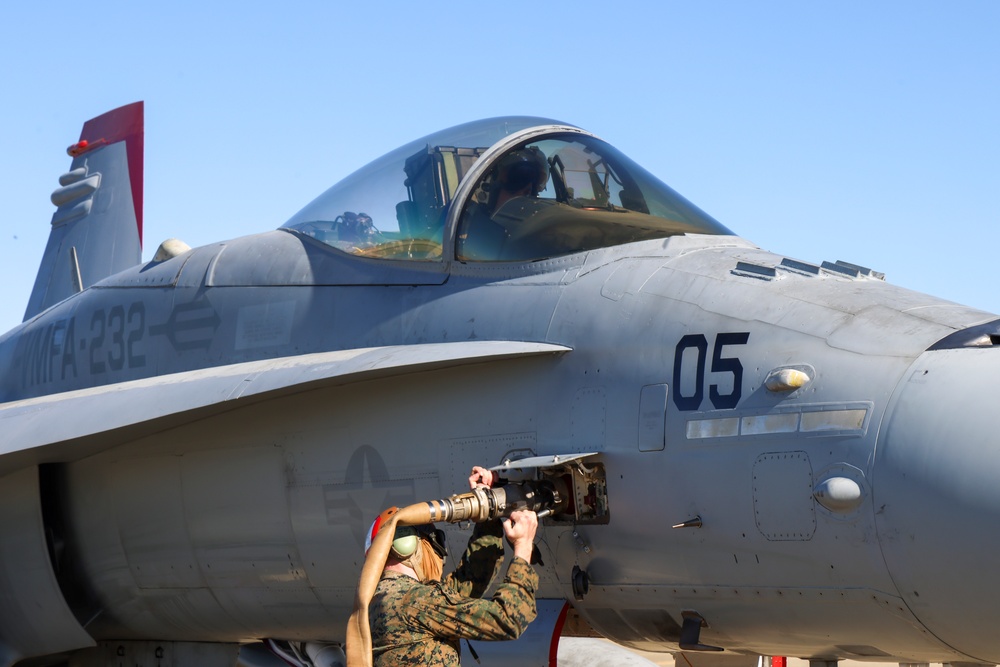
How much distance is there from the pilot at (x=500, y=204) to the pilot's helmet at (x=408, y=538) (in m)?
1.88

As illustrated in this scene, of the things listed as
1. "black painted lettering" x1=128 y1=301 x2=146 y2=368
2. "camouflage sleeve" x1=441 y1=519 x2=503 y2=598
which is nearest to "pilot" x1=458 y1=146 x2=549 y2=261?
"camouflage sleeve" x1=441 y1=519 x2=503 y2=598

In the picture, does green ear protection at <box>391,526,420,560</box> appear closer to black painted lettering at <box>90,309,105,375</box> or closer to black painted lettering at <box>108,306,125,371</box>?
black painted lettering at <box>108,306,125,371</box>

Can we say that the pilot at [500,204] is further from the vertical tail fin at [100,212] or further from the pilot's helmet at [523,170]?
the vertical tail fin at [100,212]

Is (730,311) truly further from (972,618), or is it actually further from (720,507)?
(972,618)

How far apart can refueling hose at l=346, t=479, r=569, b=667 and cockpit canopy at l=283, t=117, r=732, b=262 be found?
1335mm

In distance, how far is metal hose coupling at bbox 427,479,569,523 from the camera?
4496 millimetres

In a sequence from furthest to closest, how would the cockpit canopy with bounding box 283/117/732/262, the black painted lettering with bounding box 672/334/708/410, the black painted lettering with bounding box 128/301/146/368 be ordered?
1. the black painted lettering with bounding box 128/301/146/368
2. the cockpit canopy with bounding box 283/117/732/262
3. the black painted lettering with bounding box 672/334/708/410

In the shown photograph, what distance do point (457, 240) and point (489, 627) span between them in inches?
101

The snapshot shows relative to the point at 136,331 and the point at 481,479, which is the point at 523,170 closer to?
the point at 481,479

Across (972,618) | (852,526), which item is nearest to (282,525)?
(852,526)

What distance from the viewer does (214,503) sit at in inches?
260

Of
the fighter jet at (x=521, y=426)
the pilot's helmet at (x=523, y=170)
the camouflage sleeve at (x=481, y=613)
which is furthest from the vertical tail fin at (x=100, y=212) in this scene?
the camouflage sleeve at (x=481, y=613)

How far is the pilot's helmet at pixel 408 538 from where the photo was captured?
427 centimetres

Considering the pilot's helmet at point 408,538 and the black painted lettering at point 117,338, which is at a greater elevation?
the black painted lettering at point 117,338
